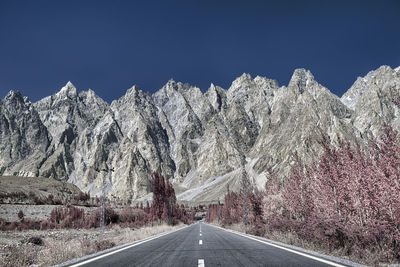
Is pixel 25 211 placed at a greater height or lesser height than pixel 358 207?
lesser

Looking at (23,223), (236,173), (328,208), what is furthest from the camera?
Answer: (236,173)

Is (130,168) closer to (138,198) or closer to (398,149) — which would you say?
Answer: (138,198)

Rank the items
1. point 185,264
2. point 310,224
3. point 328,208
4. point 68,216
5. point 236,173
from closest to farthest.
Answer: point 185,264, point 310,224, point 328,208, point 68,216, point 236,173

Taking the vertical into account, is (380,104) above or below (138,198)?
above

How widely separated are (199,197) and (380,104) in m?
126

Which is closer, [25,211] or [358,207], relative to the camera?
[358,207]

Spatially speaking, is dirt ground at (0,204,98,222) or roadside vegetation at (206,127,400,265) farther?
dirt ground at (0,204,98,222)

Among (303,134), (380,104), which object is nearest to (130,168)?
(303,134)

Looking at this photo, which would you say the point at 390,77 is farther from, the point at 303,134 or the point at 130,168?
the point at 130,168

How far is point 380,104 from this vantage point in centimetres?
17825

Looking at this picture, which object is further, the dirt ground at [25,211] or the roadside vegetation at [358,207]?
the dirt ground at [25,211]

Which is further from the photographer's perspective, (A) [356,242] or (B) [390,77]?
(B) [390,77]

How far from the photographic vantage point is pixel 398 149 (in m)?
9.28

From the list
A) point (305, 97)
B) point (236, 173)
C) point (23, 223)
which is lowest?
point (23, 223)
